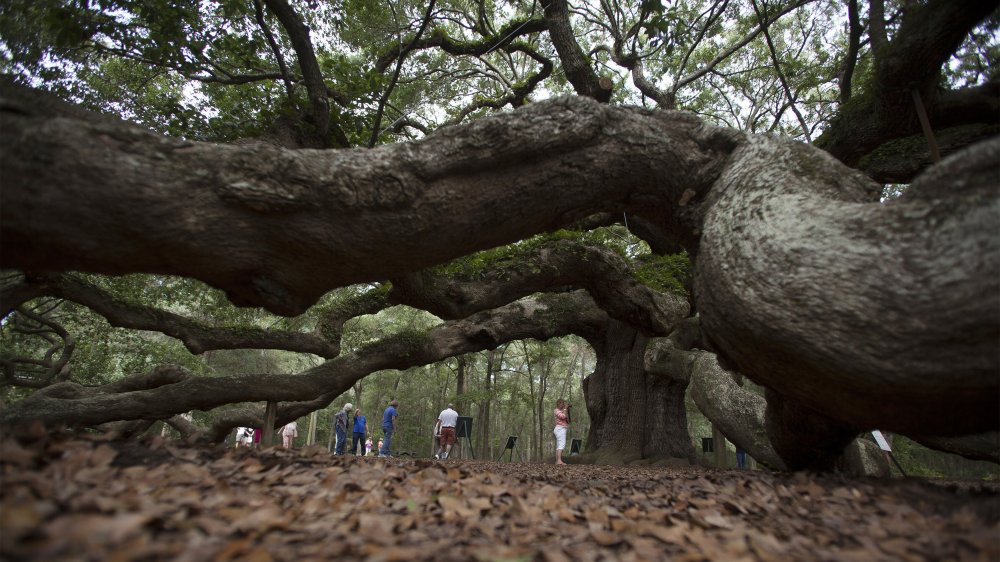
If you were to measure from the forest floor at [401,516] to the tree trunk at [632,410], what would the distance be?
5.42m

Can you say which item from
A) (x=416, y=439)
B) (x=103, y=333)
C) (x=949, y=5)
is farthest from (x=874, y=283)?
(x=416, y=439)

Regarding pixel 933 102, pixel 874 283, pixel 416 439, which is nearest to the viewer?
pixel 874 283

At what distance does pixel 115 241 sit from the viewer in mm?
2449

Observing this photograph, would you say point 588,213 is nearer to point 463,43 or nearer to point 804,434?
point 804,434

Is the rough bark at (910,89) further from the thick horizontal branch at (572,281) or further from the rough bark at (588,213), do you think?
the thick horizontal branch at (572,281)

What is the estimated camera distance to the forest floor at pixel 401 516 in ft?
4.52

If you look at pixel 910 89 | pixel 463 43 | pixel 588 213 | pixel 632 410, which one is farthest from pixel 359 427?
pixel 910 89

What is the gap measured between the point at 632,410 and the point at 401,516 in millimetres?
6970

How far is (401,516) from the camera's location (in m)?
1.92

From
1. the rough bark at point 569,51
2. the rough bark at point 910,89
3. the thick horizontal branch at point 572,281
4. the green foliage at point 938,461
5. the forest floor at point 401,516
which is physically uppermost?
the rough bark at point 569,51

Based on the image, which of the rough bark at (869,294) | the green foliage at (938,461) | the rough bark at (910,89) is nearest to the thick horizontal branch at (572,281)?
the rough bark at (910,89)

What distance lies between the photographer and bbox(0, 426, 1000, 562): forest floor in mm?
1379

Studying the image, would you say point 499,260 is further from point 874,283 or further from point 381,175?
point 874,283

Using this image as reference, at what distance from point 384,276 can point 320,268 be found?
0.52 m
